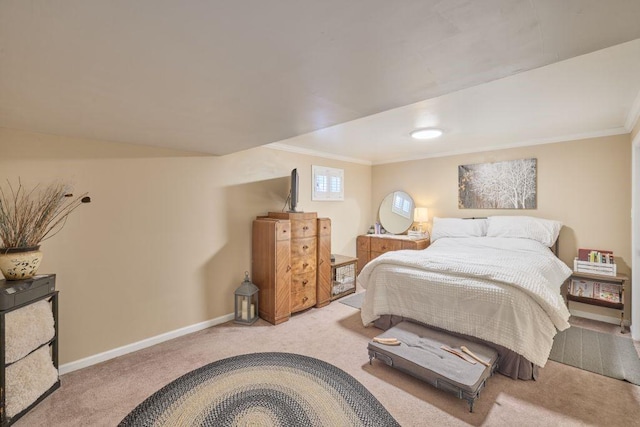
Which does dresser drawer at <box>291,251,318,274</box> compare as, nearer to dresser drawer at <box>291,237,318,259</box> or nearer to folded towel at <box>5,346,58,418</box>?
dresser drawer at <box>291,237,318,259</box>

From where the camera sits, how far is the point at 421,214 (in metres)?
4.91

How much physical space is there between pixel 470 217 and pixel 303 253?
2870 mm

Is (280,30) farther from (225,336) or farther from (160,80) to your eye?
(225,336)

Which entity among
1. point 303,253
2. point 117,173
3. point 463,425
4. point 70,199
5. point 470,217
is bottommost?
point 463,425

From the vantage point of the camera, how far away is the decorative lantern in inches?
128

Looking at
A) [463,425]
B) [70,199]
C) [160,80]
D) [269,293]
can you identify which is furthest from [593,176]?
[70,199]

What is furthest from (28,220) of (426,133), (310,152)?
(426,133)

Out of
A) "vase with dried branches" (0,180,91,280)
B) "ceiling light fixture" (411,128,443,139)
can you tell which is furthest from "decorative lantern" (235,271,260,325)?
"ceiling light fixture" (411,128,443,139)

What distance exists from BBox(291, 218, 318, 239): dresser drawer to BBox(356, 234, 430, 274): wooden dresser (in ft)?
5.67

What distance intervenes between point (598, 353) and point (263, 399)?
312 cm

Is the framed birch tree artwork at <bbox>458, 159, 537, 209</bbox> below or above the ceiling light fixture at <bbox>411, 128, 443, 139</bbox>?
below

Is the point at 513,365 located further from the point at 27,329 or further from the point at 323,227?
the point at 27,329

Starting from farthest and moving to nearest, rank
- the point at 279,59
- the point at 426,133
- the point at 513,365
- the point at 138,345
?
the point at 426,133 < the point at 138,345 < the point at 513,365 < the point at 279,59

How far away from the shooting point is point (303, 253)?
3.60m
